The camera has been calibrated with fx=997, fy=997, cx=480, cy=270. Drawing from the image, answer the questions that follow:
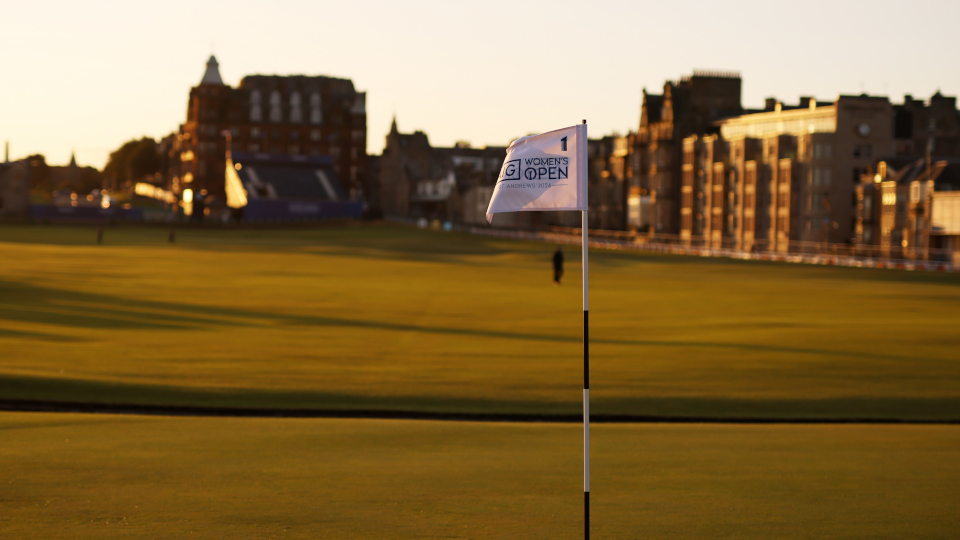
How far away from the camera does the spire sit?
197m

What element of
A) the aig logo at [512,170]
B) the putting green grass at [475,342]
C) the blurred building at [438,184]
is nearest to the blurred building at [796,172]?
the blurred building at [438,184]

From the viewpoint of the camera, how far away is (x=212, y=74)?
197875 millimetres

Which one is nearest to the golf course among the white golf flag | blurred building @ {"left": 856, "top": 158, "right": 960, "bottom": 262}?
the white golf flag

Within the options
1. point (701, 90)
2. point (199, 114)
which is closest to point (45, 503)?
point (701, 90)

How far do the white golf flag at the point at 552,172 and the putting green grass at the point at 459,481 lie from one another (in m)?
3.46

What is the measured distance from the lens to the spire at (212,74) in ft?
646

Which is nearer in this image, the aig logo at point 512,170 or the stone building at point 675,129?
the aig logo at point 512,170

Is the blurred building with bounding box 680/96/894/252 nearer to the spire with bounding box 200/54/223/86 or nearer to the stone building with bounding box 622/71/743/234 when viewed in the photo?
the stone building with bounding box 622/71/743/234

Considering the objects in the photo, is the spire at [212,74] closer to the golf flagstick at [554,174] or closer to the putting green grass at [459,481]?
the putting green grass at [459,481]

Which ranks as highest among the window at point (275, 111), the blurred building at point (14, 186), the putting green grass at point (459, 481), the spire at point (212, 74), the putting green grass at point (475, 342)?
the spire at point (212, 74)

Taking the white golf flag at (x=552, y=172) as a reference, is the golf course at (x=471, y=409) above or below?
below

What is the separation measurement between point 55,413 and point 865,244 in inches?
3896

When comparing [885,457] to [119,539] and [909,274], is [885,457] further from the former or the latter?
[909,274]

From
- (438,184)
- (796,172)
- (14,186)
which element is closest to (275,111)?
(438,184)
